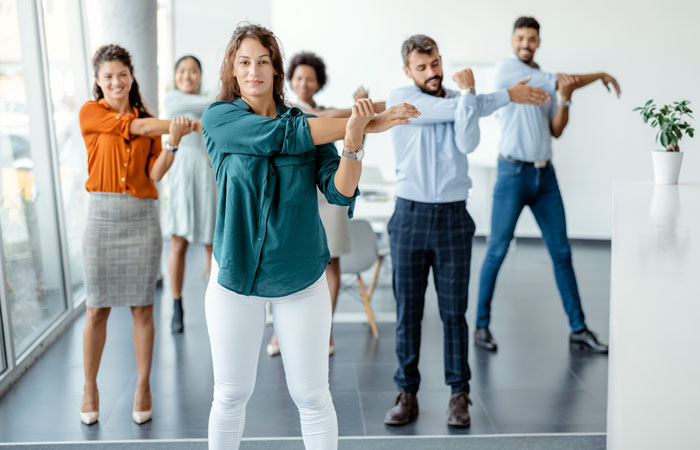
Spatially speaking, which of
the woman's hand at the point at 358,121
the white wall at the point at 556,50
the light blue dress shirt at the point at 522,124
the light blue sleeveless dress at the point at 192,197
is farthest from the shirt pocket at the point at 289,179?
the white wall at the point at 556,50

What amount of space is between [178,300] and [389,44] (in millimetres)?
4231

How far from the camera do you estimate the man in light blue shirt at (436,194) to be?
3062 mm

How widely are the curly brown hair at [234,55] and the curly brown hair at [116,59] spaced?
1026 millimetres

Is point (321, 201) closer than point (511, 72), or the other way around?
point (321, 201)

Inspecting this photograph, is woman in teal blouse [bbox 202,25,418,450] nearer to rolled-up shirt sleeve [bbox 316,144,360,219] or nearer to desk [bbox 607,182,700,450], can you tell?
rolled-up shirt sleeve [bbox 316,144,360,219]

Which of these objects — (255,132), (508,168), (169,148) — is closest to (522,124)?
(508,168)

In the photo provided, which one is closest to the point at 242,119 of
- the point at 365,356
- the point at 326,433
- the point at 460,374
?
the point at 326,433

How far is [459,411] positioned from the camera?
3.27 m

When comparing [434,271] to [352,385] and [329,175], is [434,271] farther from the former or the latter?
[329,175]

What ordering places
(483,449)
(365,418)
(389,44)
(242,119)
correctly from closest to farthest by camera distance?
(242,119) < (483,449) < (365,418) < (389,44)

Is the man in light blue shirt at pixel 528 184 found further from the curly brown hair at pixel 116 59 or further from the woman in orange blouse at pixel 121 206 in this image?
the curly brown hair at pixel 116 59

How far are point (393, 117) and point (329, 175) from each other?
0.30m

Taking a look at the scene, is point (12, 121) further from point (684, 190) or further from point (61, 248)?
point (684, 190)

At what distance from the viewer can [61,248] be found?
188 inches
